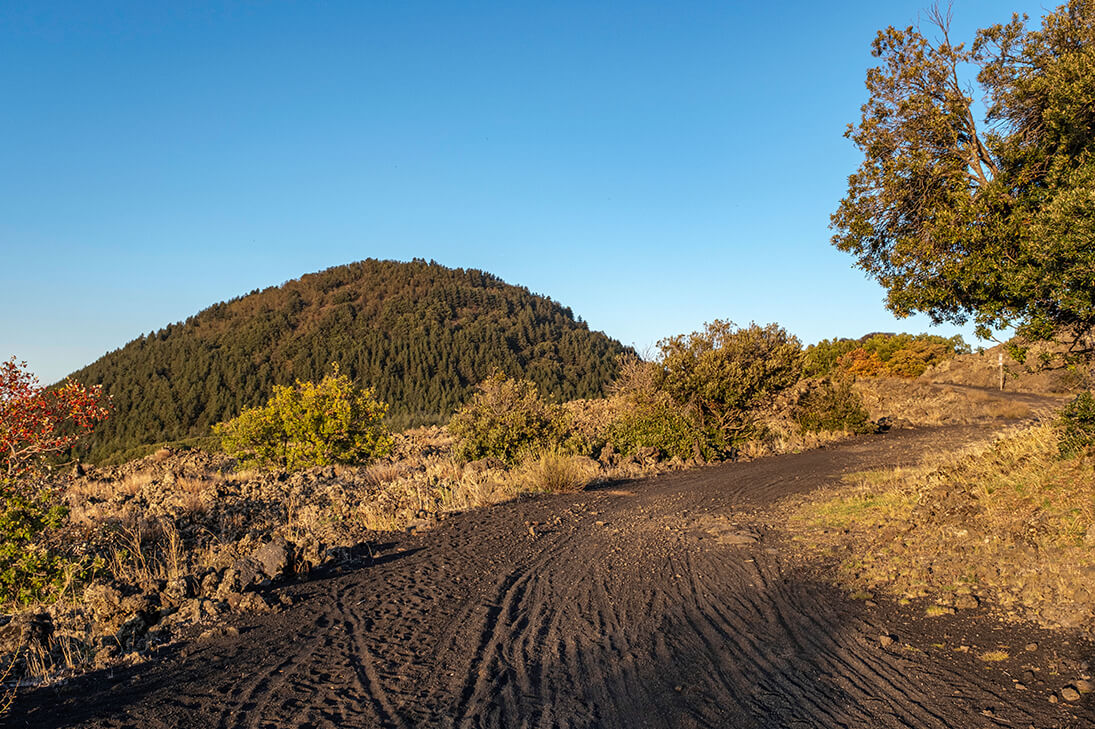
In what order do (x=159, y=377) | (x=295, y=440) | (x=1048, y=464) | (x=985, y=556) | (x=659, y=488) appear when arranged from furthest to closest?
(x=159, y=377), (x=295, y=440), (x=659, y=488), (x=1048, y=464), (x=985, y=556)

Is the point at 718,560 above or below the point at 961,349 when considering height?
below

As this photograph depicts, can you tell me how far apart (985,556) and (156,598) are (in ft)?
27.1

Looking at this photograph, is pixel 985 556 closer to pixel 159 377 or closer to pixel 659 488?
pixel 659 488

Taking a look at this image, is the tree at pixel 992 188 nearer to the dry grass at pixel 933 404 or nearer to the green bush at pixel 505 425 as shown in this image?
the green bush at pixel 505 425

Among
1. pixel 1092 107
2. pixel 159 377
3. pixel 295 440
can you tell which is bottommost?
pixel 295 440

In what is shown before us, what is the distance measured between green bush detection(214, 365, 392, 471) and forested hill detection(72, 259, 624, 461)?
27301 mm

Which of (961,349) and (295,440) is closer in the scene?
(295,440)

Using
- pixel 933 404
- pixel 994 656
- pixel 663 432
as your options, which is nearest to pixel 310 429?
pixel 663 432

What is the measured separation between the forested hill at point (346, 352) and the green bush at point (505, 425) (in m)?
28.5

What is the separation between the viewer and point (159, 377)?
67875 mm

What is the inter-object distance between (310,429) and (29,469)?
10.6 meters

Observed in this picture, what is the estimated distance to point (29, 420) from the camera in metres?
5.71

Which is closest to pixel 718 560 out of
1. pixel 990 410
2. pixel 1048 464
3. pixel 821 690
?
pixel 821 690

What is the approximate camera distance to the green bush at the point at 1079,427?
282 inches
